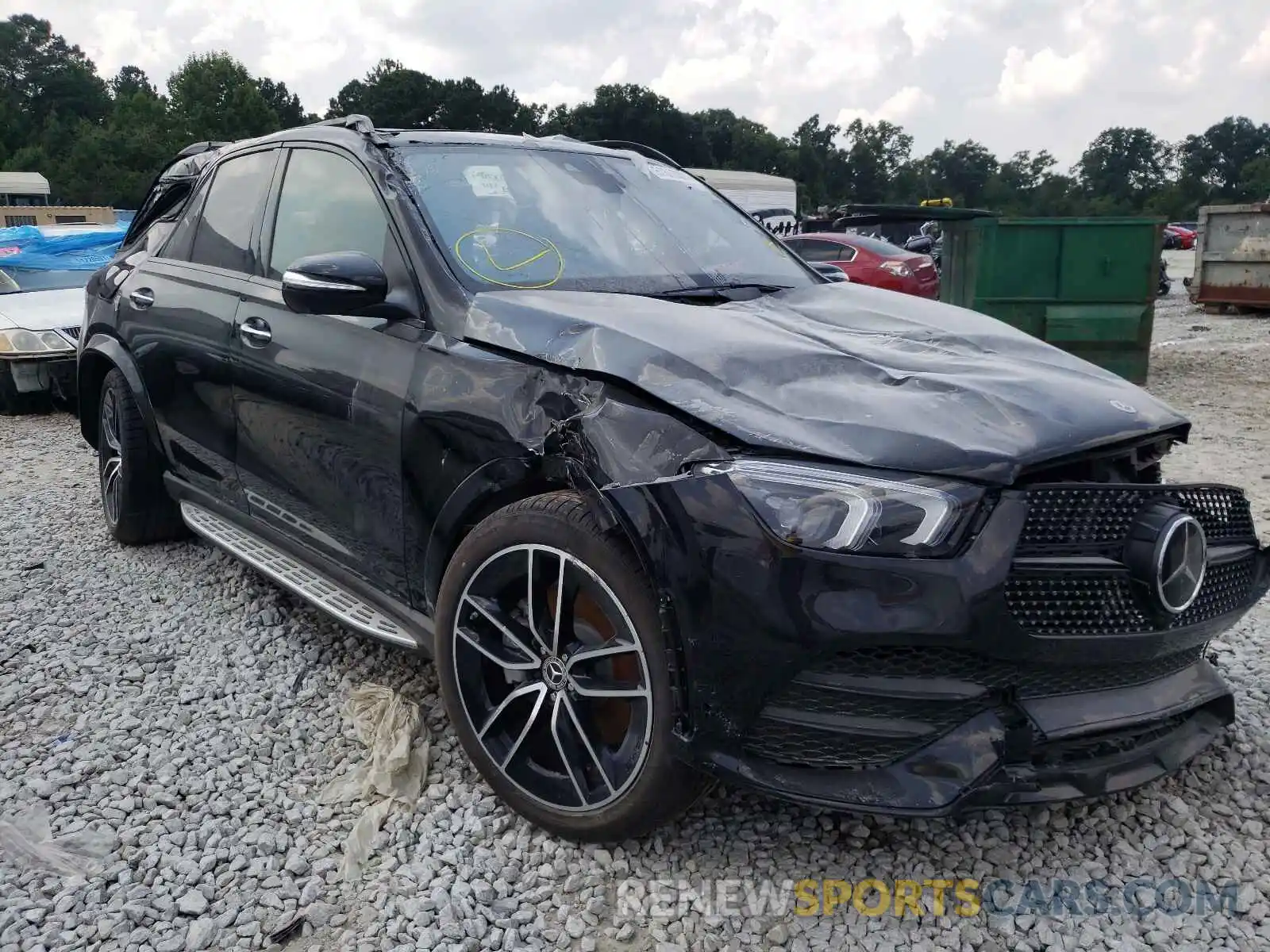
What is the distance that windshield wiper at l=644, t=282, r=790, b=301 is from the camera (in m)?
2.95

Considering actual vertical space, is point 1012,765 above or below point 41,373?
above

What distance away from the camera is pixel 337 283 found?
2.68 m

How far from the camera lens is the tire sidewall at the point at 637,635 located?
212 centimetres

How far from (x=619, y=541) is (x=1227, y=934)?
1510 millimetres

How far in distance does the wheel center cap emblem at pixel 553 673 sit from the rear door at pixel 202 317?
178 cm

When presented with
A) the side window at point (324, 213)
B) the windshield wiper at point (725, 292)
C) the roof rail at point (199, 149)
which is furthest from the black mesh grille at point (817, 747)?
the roof rail at point (199, 149)

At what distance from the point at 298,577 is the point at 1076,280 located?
331 inches

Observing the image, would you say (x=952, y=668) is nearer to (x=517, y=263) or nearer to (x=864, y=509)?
(x=864, y=509)

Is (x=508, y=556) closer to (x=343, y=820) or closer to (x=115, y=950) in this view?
(x=343, y=820)

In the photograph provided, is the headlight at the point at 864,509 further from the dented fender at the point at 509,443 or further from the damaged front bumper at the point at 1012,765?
the damaged front bumper at the point at 1012,765

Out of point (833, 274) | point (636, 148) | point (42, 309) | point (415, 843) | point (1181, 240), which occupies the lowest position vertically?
point (1181, 240)

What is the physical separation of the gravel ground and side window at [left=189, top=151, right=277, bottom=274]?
142 centimetres

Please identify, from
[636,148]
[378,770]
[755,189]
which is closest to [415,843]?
[378,770]

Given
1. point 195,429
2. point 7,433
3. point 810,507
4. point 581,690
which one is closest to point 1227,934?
point 810,507
